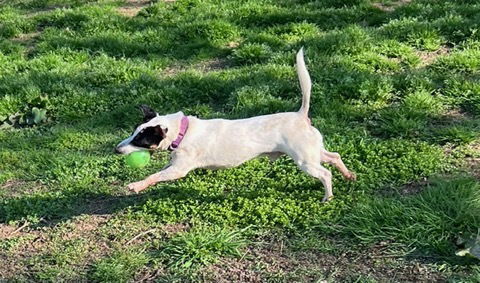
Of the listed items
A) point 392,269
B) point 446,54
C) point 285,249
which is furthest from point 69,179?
point 446,54

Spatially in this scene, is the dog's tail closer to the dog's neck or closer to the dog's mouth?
the dog's neck

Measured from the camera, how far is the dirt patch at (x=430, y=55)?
721 cm

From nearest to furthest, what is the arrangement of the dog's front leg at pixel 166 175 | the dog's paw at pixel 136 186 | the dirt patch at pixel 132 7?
1. the dog's paw at pixel 136 186
2. the dog's front leg at pixel 166 175
3. the dirt patch at pixel 132 7

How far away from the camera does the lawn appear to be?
13.9 feet

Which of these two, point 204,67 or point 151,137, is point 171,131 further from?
point 204,67

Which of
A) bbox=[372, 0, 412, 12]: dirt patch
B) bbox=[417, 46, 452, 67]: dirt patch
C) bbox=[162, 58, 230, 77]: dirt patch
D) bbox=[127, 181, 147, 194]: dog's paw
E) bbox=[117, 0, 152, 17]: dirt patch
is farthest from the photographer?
bbox=[117, 0, 152, 17]: dirt patch

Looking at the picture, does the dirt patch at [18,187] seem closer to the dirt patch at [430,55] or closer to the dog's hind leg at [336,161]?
the dog's hind leg at [336,161]

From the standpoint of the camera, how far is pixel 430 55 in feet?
24.3

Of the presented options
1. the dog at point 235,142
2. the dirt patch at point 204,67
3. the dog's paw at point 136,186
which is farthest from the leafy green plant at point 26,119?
the dog's paw at point 136,186

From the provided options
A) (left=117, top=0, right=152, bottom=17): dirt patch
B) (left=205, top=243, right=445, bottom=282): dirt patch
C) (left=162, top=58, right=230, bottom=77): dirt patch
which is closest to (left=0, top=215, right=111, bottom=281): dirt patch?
(left=205, top=243, right=445, bottom=282): dirt patch

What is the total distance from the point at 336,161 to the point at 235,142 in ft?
2.75

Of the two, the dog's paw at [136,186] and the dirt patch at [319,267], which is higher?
the dog's paw at [136,186]

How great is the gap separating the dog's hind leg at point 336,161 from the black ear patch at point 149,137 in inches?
50.3

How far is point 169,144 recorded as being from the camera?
4.55 m
